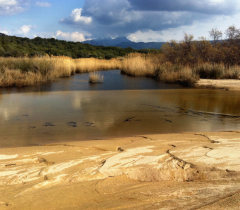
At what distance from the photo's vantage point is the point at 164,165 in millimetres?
2414

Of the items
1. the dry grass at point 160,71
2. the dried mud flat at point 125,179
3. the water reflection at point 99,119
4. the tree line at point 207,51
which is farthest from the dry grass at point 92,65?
the dried mud flat at point 125,179

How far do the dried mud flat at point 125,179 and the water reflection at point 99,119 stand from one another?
1640 mm

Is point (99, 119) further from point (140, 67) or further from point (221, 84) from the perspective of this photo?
point (140, 67)

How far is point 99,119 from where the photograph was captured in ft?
19.2

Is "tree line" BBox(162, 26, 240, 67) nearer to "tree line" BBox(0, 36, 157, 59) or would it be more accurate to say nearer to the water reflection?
the water reflection

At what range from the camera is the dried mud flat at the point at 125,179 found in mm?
1796

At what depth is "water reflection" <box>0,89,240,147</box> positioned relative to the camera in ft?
15.2

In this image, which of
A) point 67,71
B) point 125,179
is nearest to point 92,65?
point 67,71

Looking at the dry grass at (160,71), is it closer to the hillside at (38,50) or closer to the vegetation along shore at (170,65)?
the vegetation along shore at (170,65)

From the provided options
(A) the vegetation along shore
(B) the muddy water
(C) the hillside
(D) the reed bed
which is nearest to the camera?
(B) the muddy water

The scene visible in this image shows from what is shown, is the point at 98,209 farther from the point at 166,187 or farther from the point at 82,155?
the point at 82,155

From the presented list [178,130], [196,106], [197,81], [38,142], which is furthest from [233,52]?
[38,142]

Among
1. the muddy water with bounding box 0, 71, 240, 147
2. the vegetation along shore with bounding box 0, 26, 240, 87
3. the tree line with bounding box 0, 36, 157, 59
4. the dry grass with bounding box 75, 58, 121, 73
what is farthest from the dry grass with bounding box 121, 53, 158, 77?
the tree line with bounding box 0, 36, 157, 59

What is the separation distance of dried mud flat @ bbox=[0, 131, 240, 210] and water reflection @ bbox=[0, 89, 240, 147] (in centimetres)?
164
